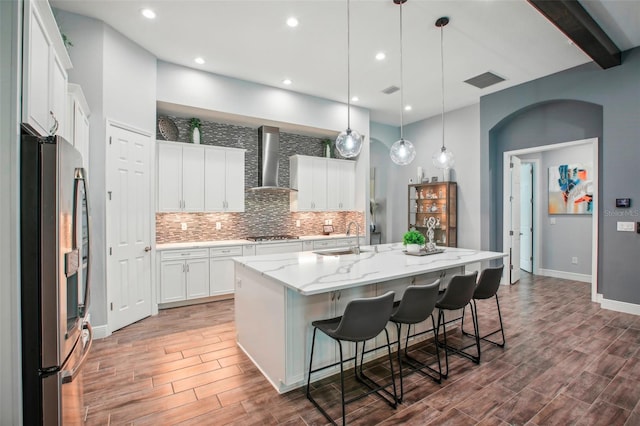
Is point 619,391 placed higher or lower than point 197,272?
lower

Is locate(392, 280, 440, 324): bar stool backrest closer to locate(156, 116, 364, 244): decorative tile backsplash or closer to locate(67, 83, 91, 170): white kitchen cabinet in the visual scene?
locate(67, 83, 91, 170): white kitchen cabinet

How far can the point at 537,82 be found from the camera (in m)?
4.88

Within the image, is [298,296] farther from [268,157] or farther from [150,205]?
[268,157]

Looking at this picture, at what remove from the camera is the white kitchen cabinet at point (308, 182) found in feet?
18.6

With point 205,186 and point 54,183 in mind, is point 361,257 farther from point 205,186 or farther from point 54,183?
point 205,186

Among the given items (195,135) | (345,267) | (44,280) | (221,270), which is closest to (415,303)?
(345,267)

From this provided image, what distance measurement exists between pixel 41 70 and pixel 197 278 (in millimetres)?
3324

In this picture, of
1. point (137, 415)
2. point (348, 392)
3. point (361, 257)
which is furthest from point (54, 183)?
point (361, 257)

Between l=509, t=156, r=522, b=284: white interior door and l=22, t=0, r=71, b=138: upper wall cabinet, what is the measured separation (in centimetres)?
634

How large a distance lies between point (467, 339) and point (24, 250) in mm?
3636

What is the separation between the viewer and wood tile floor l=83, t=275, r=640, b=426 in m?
2.05

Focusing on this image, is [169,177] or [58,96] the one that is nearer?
[58,96]

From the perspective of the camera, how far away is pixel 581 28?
319cm

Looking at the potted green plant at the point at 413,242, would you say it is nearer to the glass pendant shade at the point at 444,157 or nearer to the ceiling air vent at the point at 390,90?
the glass pendant shade at the point at 444,157
